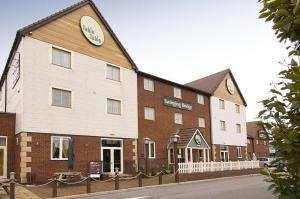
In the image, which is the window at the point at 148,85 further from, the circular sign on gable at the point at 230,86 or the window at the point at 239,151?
the window at the point at 239,151

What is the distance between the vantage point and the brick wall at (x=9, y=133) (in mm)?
21938

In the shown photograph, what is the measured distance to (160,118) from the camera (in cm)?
3156

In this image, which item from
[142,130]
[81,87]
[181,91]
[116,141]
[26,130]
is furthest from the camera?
[181,91]

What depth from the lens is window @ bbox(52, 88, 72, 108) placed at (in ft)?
75.6

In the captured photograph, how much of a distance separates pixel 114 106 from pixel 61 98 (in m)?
4.88

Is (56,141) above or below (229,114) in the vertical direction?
below

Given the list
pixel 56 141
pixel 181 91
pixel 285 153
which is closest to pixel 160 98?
pixel 181 91

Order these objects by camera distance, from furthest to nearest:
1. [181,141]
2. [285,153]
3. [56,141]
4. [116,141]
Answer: [181,141], [116,141], [56,141], [285,153]

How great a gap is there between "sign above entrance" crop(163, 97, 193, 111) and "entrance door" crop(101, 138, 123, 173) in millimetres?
7371

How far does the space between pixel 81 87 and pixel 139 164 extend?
7.95 m

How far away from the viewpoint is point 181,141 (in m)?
31.7

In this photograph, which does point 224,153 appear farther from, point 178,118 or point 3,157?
point 3,157

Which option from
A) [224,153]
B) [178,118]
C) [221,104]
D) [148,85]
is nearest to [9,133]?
[148,85]

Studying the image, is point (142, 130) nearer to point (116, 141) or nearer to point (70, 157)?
point (116, 141)
